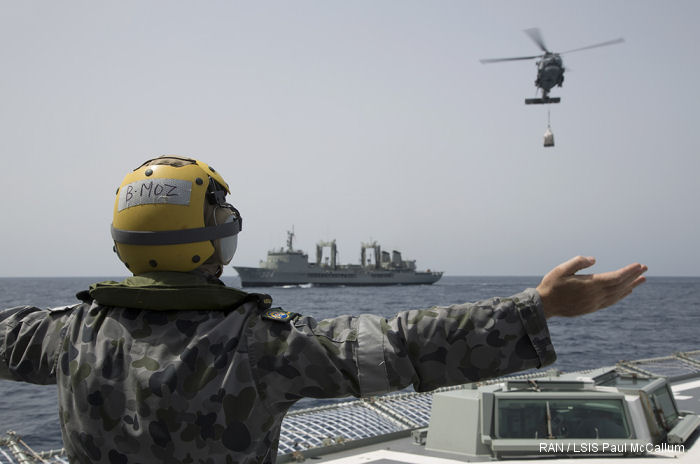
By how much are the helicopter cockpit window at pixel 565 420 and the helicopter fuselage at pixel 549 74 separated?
22.7 m

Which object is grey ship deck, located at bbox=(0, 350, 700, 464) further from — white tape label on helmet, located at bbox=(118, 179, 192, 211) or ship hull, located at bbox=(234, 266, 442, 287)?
ship hull, located at bbox=(234, 266, 442, 287)

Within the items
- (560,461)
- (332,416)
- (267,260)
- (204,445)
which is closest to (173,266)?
(204,445)

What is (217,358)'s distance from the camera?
1398 millimetres

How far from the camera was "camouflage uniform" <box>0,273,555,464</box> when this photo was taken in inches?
53.3

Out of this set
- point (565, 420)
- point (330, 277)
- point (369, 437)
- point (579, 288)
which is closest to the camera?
point (579, 288)

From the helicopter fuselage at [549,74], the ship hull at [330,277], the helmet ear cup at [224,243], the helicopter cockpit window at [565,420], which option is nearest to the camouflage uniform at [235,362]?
the helmet ear cup at [224,243]

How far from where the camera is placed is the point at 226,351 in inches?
55.4

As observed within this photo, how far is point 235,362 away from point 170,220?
16.9 inches

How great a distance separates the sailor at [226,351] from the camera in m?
Result: 1.36

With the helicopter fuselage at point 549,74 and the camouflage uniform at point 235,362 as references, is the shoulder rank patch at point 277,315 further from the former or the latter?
the helicopter fuselage at point 549,74

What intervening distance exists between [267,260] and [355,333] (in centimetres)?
8306

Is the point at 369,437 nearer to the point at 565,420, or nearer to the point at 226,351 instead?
the point at 565,420

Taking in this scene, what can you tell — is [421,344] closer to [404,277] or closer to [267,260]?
[267,260]

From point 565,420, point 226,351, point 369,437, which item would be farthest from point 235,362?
point 369,437
